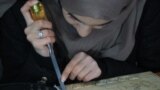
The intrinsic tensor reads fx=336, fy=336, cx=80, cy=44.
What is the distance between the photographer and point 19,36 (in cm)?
113

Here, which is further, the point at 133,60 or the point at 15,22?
the point at 133,60

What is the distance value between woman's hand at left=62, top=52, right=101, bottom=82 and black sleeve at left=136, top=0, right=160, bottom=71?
248 mm

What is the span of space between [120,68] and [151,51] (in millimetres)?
154

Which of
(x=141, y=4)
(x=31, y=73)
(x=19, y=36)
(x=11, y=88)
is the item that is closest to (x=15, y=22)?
(x=19, y=36)

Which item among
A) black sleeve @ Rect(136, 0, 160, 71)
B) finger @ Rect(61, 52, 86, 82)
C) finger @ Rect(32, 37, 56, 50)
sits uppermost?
finger @ Rect(32, 37, 56, 50)

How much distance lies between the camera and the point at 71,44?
114cm

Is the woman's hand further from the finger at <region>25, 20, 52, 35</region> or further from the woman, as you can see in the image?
the finger at <region>25, 20, 52, 35</region>

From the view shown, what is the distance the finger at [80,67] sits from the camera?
3.19ft

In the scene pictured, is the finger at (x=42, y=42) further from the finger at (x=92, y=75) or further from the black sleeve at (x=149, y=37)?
the black sleeve at (x=149, y=37)

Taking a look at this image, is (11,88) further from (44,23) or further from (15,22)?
(15,22)

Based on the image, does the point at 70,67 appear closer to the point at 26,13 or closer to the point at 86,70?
the point at 86,70

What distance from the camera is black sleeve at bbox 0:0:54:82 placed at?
109 centimetres

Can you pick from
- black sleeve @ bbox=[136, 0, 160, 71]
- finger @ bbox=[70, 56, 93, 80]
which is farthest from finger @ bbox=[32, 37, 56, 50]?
black sleeve @ bbox=[136, 0, 160, 71]

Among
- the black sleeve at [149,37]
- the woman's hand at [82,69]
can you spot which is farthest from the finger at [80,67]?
the black sleeve at [149,37]
